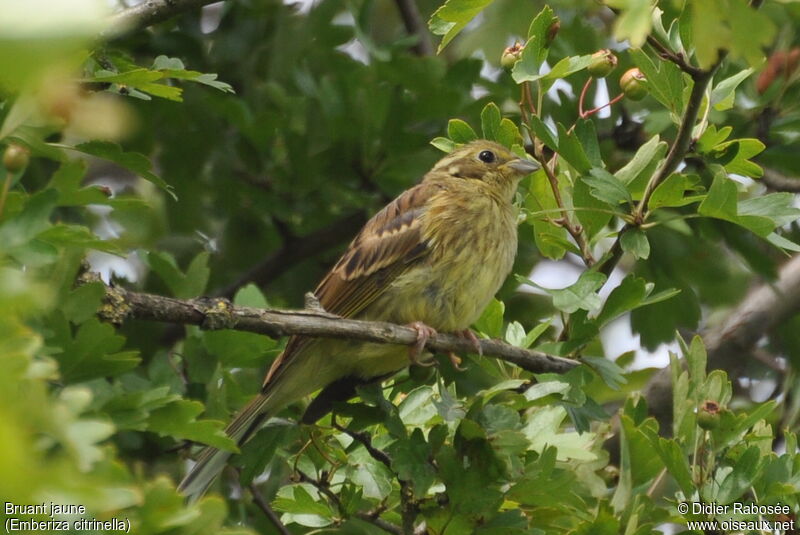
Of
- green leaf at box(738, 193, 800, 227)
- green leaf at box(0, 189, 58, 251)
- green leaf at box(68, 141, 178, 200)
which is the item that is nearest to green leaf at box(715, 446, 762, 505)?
green leaf at box(738, 193, 800, 227)

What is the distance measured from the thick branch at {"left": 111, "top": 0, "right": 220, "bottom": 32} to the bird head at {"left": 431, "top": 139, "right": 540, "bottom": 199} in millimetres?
1560

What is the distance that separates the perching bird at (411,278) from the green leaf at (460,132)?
26 cm

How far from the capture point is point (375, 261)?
4.84 meters

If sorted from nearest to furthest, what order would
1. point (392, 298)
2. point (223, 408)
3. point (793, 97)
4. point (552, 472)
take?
1. point (552, 472)
2. point (223, 408)
3. point (392, 298)
4. point (793, 97)

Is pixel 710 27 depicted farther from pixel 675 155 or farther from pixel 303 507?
pixel 303 507

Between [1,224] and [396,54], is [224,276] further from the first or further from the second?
[1,224]

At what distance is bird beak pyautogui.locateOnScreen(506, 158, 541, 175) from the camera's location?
167 inches

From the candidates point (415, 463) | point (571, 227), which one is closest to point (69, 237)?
point (415, 463)

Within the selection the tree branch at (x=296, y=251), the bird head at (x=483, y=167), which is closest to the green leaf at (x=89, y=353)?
the bird head at (x=483, y=167)

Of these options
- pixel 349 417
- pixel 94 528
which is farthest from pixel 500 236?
pixel 94 528

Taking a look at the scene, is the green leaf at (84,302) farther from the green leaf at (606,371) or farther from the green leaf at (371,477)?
the green leaf at (606,371)

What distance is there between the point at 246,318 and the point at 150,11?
1154mm

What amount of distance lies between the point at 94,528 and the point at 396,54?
3989 millimetres

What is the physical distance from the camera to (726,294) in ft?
21.3
